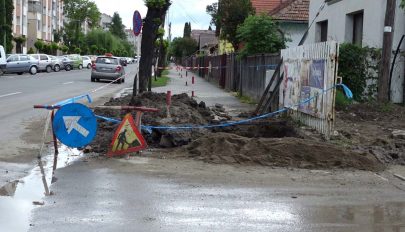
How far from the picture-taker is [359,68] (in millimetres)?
15617

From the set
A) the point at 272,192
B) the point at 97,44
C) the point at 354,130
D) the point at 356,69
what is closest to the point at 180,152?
the point at 272,192

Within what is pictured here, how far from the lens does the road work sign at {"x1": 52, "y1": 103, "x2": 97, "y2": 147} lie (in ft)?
29.8

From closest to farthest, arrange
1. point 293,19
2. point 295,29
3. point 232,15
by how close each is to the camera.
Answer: point 293,19 < point 295,29 < point 232,15

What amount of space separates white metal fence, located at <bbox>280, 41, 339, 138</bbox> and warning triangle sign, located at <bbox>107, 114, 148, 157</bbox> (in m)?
3.61

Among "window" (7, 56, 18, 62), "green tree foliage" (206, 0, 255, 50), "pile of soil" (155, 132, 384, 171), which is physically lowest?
"pile of soil" (155, 132, 384, 171)

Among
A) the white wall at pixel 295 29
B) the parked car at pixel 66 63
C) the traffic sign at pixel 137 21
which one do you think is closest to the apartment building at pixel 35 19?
the parked car at pixel 66 63

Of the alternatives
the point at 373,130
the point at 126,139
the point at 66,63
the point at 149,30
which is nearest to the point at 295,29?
the point at 149,30

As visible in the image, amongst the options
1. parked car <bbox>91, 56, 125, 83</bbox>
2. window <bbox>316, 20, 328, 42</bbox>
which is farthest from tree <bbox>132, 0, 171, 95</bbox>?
parked car <bbox>91, 56, 125, 83</bbox>

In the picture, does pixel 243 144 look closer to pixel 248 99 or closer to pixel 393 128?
pixel 393 128

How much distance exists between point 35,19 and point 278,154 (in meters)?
81.7

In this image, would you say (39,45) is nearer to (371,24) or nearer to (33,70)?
(33,70)

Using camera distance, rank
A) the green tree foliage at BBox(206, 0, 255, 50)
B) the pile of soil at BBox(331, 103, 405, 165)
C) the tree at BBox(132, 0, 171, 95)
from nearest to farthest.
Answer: the pile of soil at BBox(331, 103, 405, 165) < the tree at BBox(132, 0, 171, 95) < the green tree foliage at BBox(206, 0, 255, 50)

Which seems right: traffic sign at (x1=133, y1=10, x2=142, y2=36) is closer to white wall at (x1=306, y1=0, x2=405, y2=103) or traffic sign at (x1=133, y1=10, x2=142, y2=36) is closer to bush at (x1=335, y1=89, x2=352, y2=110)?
Answer: bush at (x1=335, y1=89, x2=352, y2=110)

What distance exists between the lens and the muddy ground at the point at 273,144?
8.82 m
